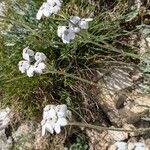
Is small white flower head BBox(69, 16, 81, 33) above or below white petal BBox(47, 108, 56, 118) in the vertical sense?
above

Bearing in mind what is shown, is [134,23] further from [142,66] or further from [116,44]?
[142,66]

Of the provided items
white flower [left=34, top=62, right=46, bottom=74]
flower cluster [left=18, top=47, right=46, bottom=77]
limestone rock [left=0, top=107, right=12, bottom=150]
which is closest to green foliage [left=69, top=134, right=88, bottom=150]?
limestone rock [left=0, top=107, right=12, bottom=150]

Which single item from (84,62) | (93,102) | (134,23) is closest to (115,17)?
(134,23)

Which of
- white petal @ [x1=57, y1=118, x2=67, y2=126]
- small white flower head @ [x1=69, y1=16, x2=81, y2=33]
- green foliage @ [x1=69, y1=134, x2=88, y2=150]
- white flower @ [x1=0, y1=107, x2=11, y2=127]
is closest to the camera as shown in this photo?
white petal @ [x1=57, y1=118, x2=67, y2=126]

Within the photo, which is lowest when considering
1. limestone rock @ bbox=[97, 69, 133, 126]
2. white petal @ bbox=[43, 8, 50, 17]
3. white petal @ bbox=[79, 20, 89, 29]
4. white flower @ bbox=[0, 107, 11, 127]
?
white flower @ bbox=[0, 107, 11, 127]

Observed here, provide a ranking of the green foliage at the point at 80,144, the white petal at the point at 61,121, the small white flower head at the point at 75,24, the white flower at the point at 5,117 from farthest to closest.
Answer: the white flower at the point at 5,117 < the green foliage at the point at 80,144 < the small white flower head at the point at 75,24 < the white petal at the point at 61,121

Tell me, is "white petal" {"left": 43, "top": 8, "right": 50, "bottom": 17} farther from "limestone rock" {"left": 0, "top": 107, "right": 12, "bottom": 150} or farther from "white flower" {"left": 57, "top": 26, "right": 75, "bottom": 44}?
"limestone rock" {"left": 0, "top": 107, "right": 12, "bottom": 150}

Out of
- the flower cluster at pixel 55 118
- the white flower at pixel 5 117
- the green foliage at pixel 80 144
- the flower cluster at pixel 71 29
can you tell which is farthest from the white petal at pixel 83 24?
the white flower at pixel 5 117

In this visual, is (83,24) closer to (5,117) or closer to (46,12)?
(46,12)

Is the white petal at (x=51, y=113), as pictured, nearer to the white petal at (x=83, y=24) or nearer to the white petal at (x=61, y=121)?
the white petal at (x=61, y=121)

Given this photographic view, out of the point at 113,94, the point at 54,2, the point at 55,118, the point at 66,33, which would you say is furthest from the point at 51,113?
the point at 113,94

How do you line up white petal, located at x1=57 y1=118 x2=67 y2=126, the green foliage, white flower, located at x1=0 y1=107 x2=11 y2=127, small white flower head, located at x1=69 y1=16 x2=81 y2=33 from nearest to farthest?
white petal, located at x1=57 y1=118 x2=67 y2=126 < small white flower head, located at x1=69 y1=16 x2=81 y2=33 < the green foliage < white flower, located at x1=0 y1=107 x2=11 y2=127
